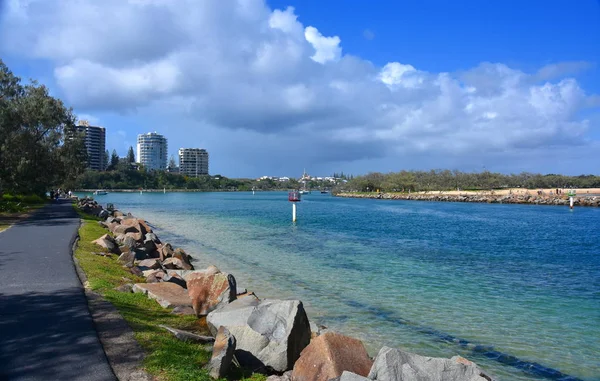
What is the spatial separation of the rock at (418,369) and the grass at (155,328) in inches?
84.5

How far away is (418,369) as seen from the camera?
19.7ft

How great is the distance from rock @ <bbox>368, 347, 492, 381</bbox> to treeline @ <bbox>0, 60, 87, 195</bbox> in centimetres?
3552

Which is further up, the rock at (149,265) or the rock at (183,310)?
the rock at (183,310)

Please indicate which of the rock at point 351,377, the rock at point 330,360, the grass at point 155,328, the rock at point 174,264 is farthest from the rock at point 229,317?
the rock at point 174,264

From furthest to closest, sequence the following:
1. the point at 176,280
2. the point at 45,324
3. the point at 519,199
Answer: the point at 519,199, the point at 176,280, the point at 45,324

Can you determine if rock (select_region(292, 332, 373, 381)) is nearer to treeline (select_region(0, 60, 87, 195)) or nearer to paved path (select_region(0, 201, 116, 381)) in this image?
paved path (select_region(0, 201, 116, 381))

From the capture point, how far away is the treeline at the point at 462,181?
151750 millimetres

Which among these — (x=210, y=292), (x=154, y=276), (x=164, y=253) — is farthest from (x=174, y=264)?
(x=210, y=292)

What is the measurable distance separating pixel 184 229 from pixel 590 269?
3087cm

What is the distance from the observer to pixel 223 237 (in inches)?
1276

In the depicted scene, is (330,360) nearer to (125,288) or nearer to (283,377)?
(283,377)

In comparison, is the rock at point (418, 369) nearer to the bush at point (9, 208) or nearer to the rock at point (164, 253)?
the rock at point (164, 253)

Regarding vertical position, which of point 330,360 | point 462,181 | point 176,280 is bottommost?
point 176,280

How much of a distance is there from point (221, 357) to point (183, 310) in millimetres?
4148
